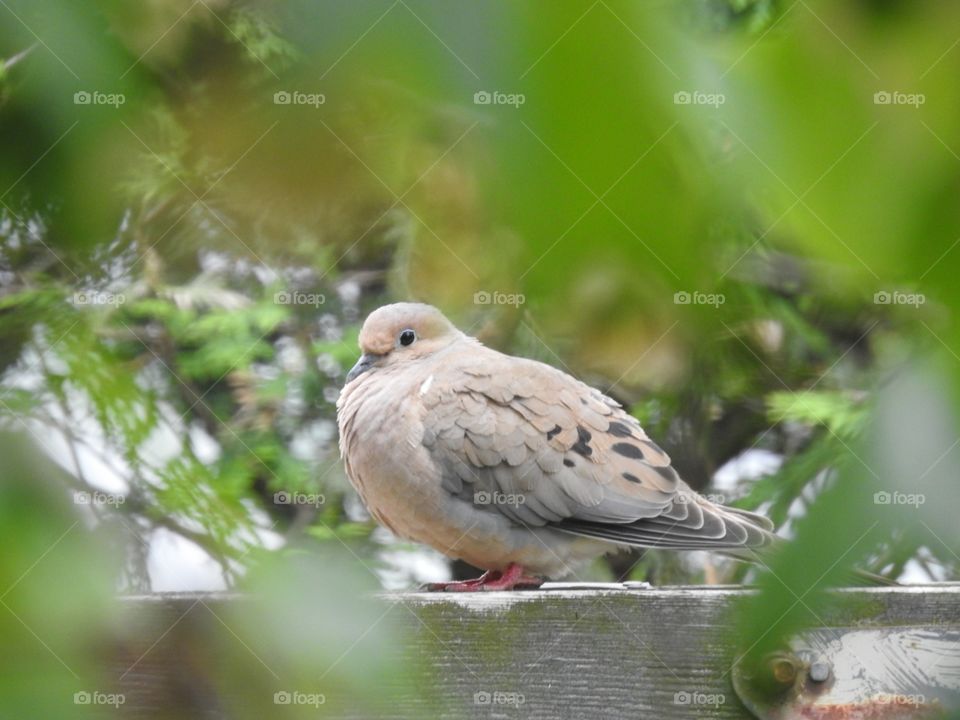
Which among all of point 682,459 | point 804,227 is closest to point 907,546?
point 804,227

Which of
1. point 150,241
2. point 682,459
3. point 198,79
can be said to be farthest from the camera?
point 682,459

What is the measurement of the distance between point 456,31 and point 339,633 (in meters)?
0.28

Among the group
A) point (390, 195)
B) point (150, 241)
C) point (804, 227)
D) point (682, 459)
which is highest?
point (150, 241)

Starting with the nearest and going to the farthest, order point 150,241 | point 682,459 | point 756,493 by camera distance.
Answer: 1. point 150,241
2. point 756,493
3. point 682,459

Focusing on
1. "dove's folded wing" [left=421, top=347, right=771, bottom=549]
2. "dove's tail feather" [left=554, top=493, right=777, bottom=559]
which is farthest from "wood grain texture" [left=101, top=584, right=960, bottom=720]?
"dove's folded wing" [left=421, top=347, right=771, bottom=549]

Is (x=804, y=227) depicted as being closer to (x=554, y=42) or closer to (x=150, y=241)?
(x=554, y=42)

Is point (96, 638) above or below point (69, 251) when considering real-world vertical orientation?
below

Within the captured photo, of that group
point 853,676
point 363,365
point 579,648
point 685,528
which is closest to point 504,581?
point 685,528

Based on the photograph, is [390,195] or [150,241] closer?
[390,195]

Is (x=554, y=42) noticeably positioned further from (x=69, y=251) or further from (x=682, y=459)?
(x=682, y=459)

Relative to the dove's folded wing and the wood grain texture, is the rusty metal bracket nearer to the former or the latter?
the wood grain texture

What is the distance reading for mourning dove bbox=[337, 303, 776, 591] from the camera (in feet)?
5.66

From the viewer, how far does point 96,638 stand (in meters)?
0.50

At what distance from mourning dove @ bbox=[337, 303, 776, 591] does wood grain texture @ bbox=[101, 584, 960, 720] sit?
2.03 ft
